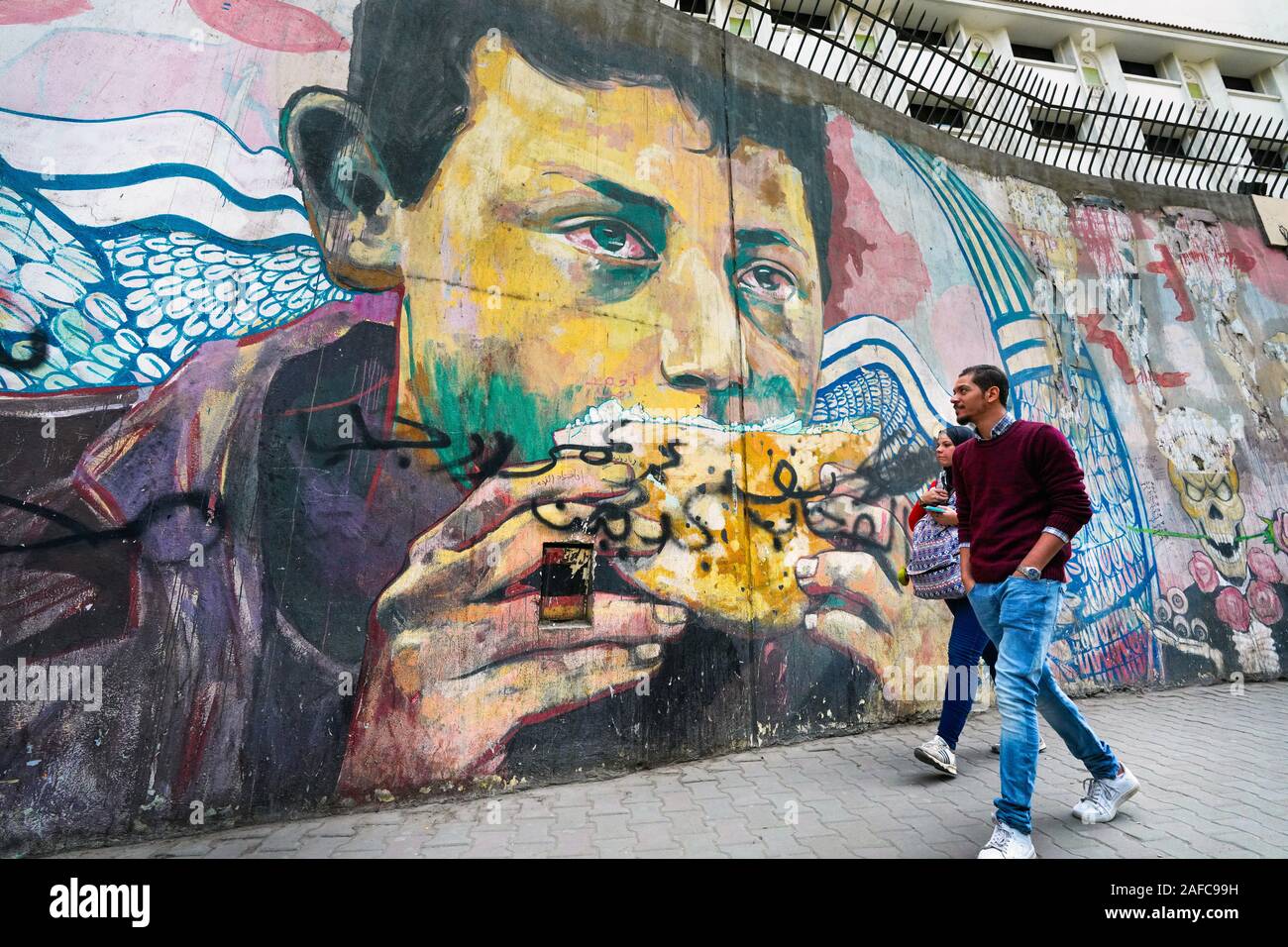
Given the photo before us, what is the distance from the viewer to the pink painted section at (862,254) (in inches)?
200

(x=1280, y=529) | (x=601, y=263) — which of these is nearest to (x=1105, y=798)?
(x=601, y=263)

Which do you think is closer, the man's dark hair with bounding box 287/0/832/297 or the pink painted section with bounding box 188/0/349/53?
the pink painted section with bounding box 188/0/349/53

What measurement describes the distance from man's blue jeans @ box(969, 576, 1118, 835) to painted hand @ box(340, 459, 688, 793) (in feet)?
6.04

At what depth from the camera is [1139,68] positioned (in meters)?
21.1

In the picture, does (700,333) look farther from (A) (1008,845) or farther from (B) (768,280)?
(A) (1008,845)

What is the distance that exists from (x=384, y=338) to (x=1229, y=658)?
7.63 metres

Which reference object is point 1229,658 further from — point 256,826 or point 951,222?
point 256,826

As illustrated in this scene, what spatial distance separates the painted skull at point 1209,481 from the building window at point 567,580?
238 inches

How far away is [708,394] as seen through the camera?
4301 mm

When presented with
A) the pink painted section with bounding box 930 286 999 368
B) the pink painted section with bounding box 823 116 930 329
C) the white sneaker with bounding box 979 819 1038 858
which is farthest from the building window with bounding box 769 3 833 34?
the white sneaker with bounding box 979 819 1038 858

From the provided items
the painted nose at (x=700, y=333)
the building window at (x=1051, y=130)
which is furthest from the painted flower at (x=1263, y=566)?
the painted nose at (x=700, y=333)

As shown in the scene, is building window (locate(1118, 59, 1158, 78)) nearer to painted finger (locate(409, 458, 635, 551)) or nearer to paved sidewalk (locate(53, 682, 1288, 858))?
paved sidewalk (locate(53, 682, 1288, 858))

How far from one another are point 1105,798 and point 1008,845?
30.3 inches

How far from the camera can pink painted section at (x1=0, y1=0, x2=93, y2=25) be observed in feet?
10.6
